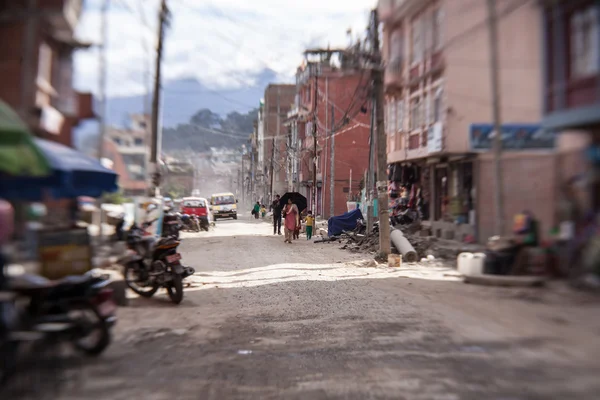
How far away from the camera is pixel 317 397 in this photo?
13.7ft

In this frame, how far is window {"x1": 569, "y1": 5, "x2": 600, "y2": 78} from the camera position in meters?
1.41

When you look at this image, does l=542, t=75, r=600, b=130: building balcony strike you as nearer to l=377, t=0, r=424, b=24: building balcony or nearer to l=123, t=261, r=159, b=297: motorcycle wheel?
l=377, t=0, r=424, b=24: building balcony

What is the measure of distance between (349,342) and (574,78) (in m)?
4.76

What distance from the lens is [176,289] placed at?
795 cm

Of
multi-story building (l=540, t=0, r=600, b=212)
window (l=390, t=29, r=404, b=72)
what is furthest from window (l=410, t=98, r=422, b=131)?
multi-story building (l=540, t=0, r=600, b=212)

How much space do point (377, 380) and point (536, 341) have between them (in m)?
2.93

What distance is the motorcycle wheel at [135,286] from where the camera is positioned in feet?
26.0

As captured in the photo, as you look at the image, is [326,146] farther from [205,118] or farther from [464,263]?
[464,263]

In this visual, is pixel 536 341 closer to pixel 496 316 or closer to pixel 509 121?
pixel 496 316

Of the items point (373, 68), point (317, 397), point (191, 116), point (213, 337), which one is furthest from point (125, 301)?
point (373, 68)

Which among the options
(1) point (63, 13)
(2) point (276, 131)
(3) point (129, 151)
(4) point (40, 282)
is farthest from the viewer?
(2) point (276, 131)

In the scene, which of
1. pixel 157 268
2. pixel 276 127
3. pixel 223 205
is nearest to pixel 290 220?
pixel 157 268

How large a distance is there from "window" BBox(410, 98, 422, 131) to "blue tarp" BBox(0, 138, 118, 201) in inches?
137

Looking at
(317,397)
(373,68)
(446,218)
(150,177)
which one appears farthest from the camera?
(150,177)
